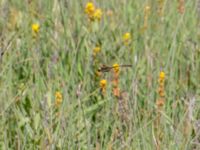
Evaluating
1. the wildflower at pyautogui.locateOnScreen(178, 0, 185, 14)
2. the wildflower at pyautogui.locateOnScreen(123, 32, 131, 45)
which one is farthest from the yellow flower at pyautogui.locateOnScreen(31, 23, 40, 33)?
the wildflower at pyautogui.locateOnScreen(178, 0, 185, 14)

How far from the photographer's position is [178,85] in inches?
107

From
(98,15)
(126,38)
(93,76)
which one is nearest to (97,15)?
(98,15)

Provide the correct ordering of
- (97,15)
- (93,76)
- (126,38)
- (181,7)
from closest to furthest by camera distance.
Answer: (93,76), (126,38), (97,15), (181,7)

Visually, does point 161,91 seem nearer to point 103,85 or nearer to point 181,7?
point 103,85

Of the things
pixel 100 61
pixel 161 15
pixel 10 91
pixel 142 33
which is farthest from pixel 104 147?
pixel 161 15

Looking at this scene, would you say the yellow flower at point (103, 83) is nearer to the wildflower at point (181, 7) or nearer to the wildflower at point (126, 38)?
the wildflower at point (126, 38)

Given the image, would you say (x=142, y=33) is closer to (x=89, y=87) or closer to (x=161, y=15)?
(x=161, y=15)

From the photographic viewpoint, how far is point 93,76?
279 cm

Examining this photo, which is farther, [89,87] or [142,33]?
[142,33]

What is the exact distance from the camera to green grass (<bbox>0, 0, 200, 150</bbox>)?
7.29 ft

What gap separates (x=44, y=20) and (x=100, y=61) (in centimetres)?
43

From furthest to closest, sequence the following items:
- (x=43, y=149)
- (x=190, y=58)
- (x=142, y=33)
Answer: (x=142, y=33)
(x=190, y=58)
(x=43, y=149)

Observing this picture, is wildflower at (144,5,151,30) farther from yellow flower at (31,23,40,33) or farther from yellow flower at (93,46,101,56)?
yellow flower at (31,23,40,33)

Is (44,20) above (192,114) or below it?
above
